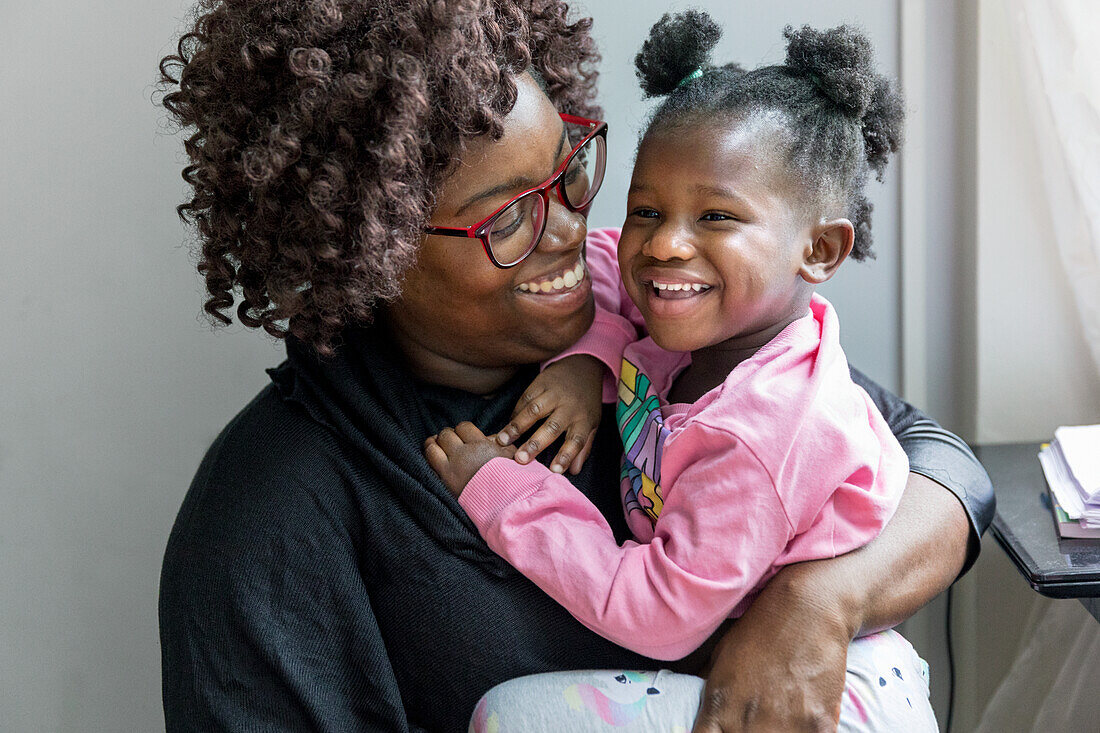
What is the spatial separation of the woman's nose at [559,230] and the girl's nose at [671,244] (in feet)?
0.42

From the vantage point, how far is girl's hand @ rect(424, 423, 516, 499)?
1341 millimetres

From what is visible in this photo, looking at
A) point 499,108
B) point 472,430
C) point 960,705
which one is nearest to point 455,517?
point 472,430

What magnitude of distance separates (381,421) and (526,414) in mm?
208

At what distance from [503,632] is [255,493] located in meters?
0.38

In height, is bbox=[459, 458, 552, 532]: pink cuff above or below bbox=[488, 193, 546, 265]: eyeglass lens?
below

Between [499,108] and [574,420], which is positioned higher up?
[499,108]

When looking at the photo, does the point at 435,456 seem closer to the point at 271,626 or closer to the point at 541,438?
the point at 541,438

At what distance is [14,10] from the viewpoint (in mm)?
1702

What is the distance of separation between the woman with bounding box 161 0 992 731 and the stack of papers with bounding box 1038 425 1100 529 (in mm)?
171

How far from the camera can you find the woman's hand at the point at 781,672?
117 cm

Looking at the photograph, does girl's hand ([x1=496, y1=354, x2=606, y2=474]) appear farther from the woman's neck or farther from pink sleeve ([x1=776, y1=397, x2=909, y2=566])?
pink sleeve ([x1=776, y1=397, x2=909, y2=566])

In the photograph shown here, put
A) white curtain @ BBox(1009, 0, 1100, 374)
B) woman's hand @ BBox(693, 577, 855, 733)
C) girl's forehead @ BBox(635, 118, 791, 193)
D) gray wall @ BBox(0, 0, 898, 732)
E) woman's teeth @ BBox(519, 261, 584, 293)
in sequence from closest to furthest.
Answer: woman's hand @ BBox(693, 577, 855, 733)
girl's forehead @ BBox(635, 118, 791, 193)
woman's teeth @ BBox(519, 261, 584, 293)
white curtain @ BBox(1009, 0, 1100, 374)
gray wall @ BBox(0, 0, 898, 732)

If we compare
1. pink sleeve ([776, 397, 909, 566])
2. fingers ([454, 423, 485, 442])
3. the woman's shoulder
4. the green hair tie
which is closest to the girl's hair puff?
the green hair tie

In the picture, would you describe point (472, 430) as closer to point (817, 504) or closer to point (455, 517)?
point (455, 517)
